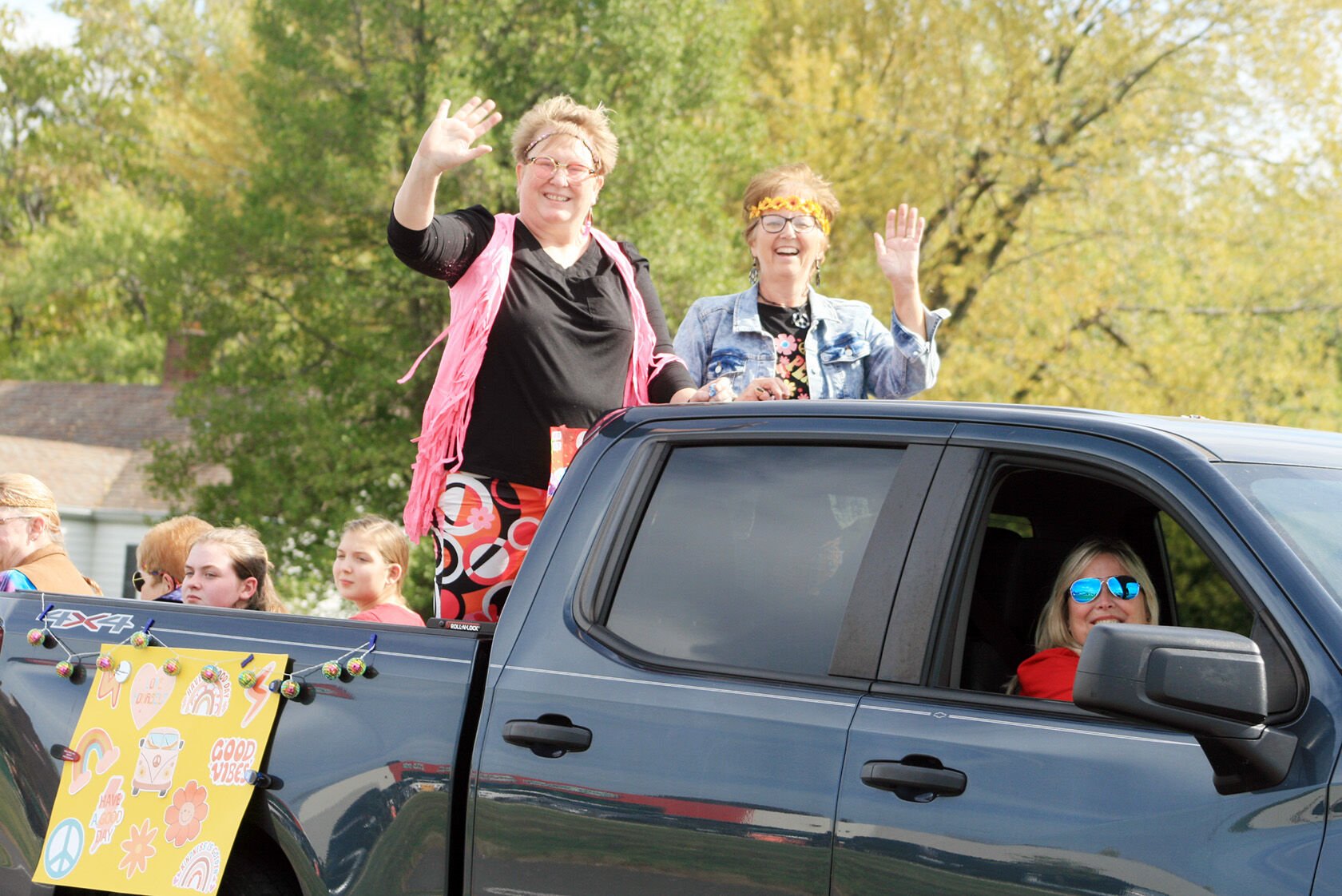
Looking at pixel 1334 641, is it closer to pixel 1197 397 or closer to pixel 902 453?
pixel 902 453

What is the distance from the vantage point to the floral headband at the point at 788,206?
4809 mm

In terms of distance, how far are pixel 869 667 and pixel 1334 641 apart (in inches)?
31.2

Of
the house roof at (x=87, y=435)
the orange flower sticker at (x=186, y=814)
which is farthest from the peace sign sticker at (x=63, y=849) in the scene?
the house roof at (x=87, y=435)

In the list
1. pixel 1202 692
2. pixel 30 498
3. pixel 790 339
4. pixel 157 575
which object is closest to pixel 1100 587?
pixel 1202 692

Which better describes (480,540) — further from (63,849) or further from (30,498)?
(30,498)

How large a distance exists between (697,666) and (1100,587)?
0.81 meters

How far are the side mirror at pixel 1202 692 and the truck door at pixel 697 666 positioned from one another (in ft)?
1.74

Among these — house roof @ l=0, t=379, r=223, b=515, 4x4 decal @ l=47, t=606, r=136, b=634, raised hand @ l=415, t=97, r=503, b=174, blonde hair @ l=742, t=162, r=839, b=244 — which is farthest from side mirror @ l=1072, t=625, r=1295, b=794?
house roof @ l=0, t=379, r=223, b=515

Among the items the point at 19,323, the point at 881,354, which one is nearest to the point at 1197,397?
the point at 881,354

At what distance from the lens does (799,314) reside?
4.86 meters

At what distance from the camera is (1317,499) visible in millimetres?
2676

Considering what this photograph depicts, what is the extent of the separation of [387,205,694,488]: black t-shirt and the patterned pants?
0.05 m

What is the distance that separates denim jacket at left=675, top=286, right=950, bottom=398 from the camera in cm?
479

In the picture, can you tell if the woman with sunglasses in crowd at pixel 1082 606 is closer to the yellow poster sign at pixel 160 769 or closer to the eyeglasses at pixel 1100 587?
the eyeglasses at pixel 1100 587
